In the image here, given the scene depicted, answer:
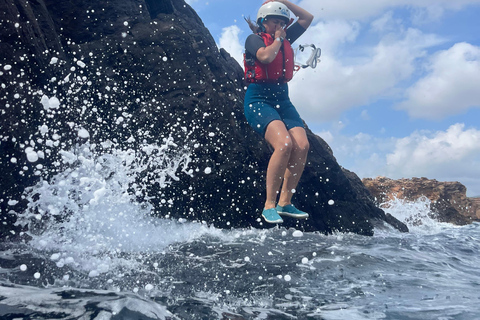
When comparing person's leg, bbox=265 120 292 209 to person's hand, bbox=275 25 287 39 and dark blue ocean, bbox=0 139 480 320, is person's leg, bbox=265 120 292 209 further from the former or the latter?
person's hand, bbox=275 25 287 39

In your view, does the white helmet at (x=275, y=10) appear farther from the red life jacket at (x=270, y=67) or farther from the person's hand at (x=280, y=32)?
the red life jacket at (x=270, y=67)

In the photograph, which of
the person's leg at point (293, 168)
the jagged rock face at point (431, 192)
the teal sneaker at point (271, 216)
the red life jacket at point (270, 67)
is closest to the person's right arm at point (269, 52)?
the red life jacket at point (270, 67)

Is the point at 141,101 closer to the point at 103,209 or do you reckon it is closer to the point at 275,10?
the point at 103,209

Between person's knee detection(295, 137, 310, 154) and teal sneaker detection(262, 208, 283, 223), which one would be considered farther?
person's knee detection(295, 137, 310, 154)

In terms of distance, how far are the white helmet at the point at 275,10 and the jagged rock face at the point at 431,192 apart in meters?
8.48

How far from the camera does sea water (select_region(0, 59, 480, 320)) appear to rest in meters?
2.32

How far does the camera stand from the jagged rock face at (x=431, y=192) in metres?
11.8

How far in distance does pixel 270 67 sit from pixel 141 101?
1.70 m

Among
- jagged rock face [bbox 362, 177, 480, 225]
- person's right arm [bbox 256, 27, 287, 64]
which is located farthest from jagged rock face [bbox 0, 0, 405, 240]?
jagged rock face [bbox 362, 177, 480, 225]

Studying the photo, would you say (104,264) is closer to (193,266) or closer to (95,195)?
(193,266)

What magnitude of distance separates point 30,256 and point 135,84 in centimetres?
259

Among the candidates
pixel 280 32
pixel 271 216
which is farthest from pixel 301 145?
pixel 280 32

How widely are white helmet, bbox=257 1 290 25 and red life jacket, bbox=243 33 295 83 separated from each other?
9.5 inches

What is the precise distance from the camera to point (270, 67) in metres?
4.57
